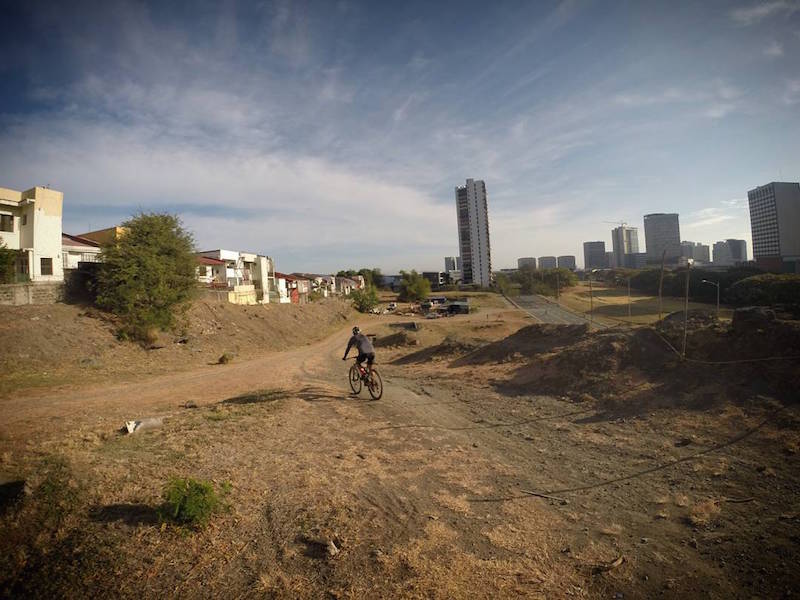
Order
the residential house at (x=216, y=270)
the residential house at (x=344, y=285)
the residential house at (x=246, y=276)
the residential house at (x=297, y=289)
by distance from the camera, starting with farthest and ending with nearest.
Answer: the residential house at (x=344, y=285), the residential house at (x=297, y=289), the residential house at (x=216, y=270), the residential house at (x=246, y=276)

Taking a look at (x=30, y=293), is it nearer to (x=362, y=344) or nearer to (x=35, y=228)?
(x=35, y=228)

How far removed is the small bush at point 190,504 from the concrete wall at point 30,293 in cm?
2607

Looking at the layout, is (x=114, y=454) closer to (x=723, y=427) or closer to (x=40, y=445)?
(x=40, y=445)

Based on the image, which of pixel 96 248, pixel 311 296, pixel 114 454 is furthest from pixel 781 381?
pixel 311 296

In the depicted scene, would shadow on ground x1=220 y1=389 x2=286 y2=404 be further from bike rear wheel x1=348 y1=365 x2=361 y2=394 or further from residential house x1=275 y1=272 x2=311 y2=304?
residential house x1=275 y1=272 x2=311 y2=304

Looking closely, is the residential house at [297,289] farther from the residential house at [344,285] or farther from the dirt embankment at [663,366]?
the dirt embankment at [663,366]

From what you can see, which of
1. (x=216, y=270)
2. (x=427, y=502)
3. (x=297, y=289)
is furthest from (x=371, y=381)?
(x=297, y=289)

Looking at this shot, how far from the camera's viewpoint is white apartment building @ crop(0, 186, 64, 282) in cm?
2717

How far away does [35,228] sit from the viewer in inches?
1084

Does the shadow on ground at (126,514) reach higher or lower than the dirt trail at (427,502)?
higher

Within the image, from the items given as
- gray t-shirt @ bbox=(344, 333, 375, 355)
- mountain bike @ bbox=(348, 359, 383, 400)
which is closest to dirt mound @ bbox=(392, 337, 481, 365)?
mountain bike @ bbox=(348, 359, 383, 400)

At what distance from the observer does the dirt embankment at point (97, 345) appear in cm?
1728

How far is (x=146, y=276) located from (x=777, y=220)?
15775cm

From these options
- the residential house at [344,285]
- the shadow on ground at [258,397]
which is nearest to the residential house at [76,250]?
the shadow on ground at [258,397]
